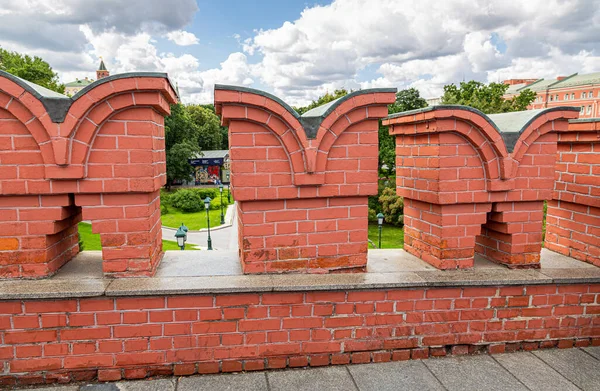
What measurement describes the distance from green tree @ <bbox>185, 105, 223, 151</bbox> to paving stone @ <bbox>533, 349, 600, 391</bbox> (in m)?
56.2

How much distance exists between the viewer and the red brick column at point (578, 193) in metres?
3.33

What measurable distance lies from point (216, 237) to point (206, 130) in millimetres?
36924

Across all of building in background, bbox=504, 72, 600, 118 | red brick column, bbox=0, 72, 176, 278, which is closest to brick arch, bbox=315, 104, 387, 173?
red brick column, bbox=0, 72, 176, 278

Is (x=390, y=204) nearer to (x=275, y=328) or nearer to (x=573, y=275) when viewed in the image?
(x=573, y=275)

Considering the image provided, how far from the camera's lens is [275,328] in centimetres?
279

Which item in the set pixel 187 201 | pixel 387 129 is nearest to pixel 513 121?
pixel 387 129

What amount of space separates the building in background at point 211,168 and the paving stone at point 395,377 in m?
46.5

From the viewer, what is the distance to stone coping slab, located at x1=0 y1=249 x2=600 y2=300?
102 inches

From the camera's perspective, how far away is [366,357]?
2.93 metres

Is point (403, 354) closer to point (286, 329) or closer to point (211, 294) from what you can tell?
point (286, 329)

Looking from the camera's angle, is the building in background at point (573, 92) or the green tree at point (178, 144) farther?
the building in background at point (573, 92)

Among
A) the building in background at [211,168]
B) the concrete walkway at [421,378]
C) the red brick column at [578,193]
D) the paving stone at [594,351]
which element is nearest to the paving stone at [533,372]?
the concrete walkway at [421,378]

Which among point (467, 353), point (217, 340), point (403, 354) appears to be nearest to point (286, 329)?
point (217, 340)

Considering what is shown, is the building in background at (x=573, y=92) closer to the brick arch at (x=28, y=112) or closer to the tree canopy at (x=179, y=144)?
the tree canopy at (x=179, y=144)
